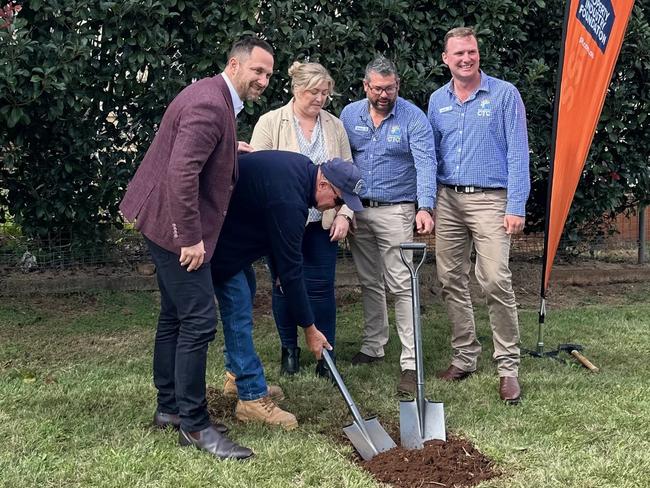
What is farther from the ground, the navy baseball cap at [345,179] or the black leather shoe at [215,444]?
the navy baseball cap at [345,179]

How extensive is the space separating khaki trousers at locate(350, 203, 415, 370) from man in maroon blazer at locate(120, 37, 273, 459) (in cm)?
143

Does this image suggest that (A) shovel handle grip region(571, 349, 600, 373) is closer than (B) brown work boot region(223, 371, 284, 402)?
No

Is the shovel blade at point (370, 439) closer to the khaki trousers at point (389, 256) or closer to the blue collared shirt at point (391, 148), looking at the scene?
the khaki trousers at point (389, 256)

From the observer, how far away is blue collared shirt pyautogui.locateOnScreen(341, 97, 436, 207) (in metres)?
4.59

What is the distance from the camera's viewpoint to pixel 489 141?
4.43 m

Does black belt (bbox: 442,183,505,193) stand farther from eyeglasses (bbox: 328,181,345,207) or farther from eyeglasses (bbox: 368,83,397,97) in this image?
eyeglasses (bbox: 328,181,345,207)

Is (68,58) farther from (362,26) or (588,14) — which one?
(588,14)

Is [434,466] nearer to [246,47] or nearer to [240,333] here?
[240,333]

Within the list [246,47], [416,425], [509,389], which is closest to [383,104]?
[246,47]

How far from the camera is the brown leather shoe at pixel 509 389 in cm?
429

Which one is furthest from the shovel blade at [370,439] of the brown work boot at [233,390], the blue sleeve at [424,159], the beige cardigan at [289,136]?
the blue sleeve at [424,159]

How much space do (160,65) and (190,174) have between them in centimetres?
277

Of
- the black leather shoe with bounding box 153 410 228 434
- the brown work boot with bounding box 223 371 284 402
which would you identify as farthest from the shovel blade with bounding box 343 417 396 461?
the brown work boot with bounding box 223 371 284 402

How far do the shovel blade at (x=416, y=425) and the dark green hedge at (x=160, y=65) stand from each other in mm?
3000
